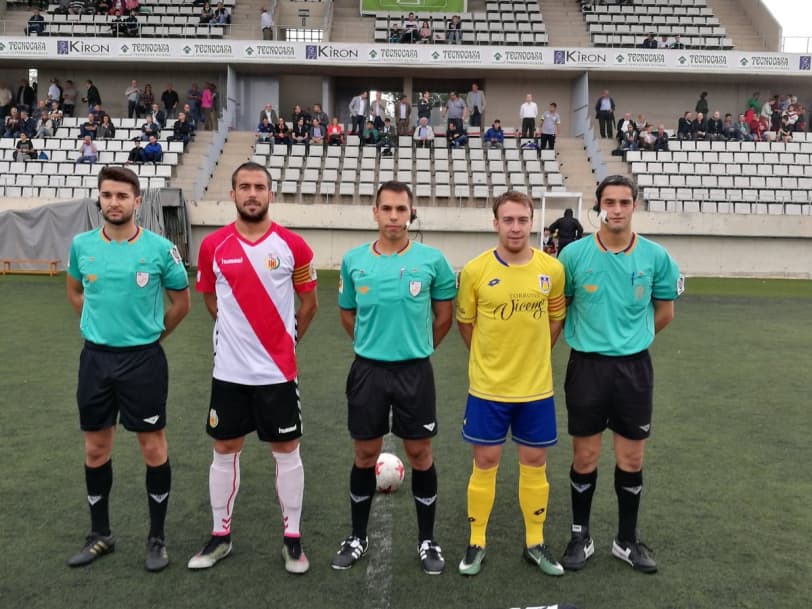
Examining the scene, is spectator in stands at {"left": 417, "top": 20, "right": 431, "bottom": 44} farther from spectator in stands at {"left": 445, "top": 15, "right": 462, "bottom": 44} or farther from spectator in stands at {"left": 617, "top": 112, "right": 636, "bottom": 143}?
spectator in stands at {"left": 617, "top": 112, "right": 636, "bottom": 143}

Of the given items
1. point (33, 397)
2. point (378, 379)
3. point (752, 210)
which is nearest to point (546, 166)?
point (752, 210)

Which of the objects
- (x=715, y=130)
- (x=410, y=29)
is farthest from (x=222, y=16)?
(x=715, y=130)

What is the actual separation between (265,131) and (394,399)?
67.6 ft

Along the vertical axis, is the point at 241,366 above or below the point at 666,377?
above

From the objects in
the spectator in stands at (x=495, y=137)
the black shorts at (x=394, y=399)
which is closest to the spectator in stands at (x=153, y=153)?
the spectator in stands at (x=495, y=137)

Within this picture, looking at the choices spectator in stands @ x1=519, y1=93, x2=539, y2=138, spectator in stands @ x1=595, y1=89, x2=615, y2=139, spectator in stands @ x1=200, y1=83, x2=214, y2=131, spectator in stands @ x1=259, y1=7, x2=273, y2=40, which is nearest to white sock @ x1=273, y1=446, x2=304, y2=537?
spectator in stands @ x1=519, y1=93, x2=539, y2=138

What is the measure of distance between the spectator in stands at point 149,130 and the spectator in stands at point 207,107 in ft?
5.86

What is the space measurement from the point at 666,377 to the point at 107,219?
6.11 m

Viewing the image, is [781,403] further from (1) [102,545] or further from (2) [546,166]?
(2) [546,166]

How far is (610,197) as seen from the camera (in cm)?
368

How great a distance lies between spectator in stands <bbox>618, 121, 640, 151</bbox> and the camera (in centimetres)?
2284

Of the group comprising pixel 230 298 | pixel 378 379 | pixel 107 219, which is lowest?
pixel 378 379

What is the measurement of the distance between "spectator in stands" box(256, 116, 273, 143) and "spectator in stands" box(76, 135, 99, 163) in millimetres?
4694

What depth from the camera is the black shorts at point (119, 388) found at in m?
3.68
